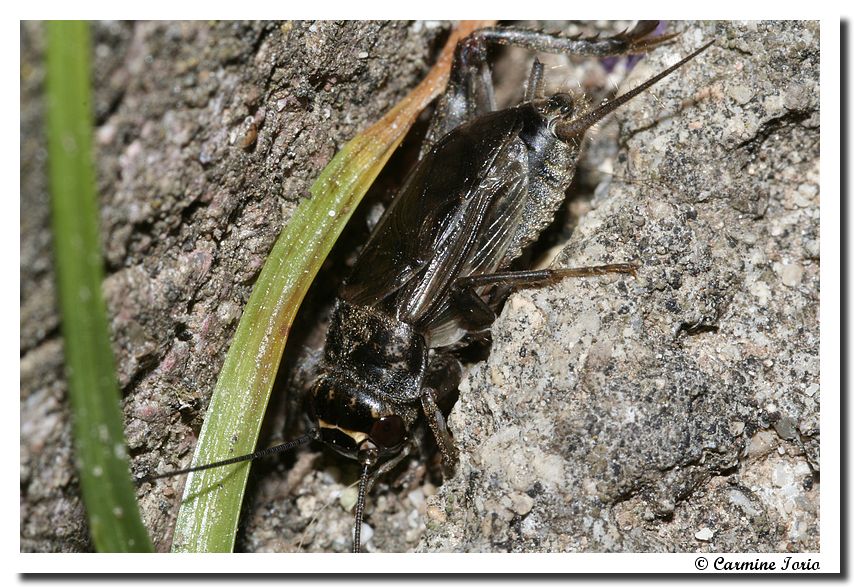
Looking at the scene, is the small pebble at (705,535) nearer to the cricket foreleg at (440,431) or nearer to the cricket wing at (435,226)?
the cricket foreleg at (440,431)

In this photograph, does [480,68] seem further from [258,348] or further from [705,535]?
[705,535]

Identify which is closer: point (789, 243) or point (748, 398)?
point (748, 398)

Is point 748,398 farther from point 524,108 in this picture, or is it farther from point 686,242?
point 524,108

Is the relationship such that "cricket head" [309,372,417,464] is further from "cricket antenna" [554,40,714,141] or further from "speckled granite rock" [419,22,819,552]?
"cricket antenna" [554,40,714,141]

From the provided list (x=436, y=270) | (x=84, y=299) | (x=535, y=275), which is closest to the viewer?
(x=84, y=299)

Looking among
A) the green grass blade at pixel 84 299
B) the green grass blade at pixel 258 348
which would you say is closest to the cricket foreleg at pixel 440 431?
the green grass blade at pixel 258 348

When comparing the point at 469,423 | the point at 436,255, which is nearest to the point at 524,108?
the point at 436,255

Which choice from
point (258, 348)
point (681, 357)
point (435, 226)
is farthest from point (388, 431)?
point (681, 357)
